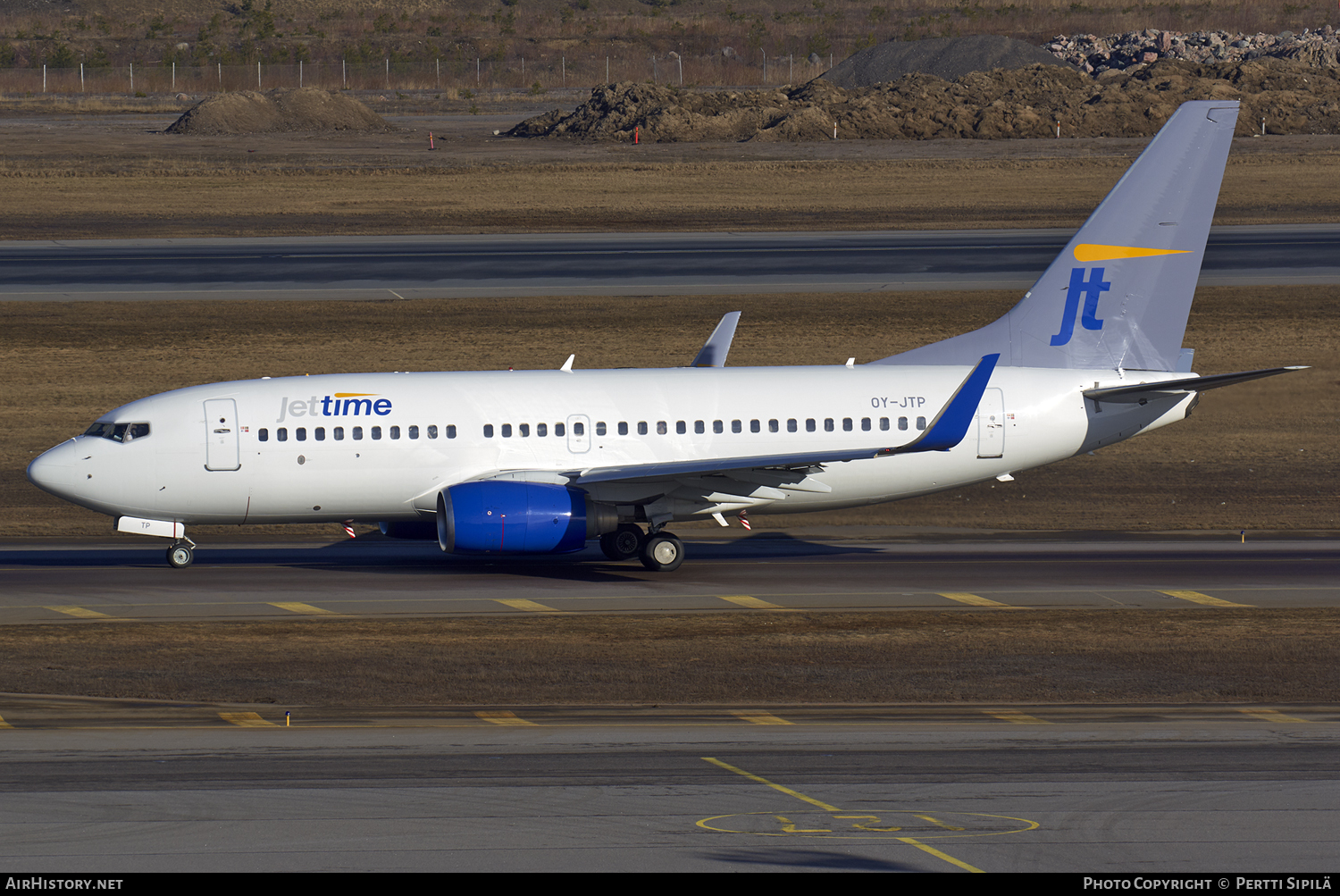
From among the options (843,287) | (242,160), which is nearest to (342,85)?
(242,160)

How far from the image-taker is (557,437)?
33.7 metres

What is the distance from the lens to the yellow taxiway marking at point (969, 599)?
99.1ft

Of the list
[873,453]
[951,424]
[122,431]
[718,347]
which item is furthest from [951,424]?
[122,431]

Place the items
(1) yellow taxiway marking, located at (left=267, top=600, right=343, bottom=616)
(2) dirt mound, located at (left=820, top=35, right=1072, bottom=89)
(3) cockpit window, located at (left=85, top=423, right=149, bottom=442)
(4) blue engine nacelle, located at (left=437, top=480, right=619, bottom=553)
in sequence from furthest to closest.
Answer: (2) dirt mound, located at (left=820, top=35, right=1072, bottom=89)
(3) cockpit window, located at (left=85, top=423, right=149, bottom=442)
(4) blue engine nacelle, located at (left=437, top=480, right=619, bottom=553)
(1) yellow taxiway marking, located at (left=267, top=600, right=343, bottom=616)

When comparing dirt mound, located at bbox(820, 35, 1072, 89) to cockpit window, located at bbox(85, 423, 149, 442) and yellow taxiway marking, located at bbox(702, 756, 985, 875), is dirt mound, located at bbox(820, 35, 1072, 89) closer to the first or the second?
cockpit window, located at bbox(85, 423, 149, 442)

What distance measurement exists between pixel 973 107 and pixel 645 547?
249 ft

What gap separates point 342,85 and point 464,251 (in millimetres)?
82507

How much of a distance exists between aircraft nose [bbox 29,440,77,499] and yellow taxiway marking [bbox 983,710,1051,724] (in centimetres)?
1984

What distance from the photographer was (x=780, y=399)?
34594 mm

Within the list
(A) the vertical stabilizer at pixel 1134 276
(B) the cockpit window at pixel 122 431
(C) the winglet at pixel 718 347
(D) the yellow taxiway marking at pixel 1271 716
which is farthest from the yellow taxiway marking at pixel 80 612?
(D) the yellow taxiway marking at pixel 1271 716

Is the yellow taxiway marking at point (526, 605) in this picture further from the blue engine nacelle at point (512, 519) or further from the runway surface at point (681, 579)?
the blue engine nacelle at point (512, 519)

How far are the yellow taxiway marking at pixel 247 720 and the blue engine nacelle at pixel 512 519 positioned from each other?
914 cm

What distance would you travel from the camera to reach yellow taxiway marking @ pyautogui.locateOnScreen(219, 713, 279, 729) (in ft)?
72.1

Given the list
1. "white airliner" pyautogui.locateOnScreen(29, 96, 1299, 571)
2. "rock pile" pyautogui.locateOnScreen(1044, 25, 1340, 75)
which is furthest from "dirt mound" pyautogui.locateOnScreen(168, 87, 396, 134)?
"white airliner" pyautogui.locateOnScreen(29, 96, 1299, 571)
